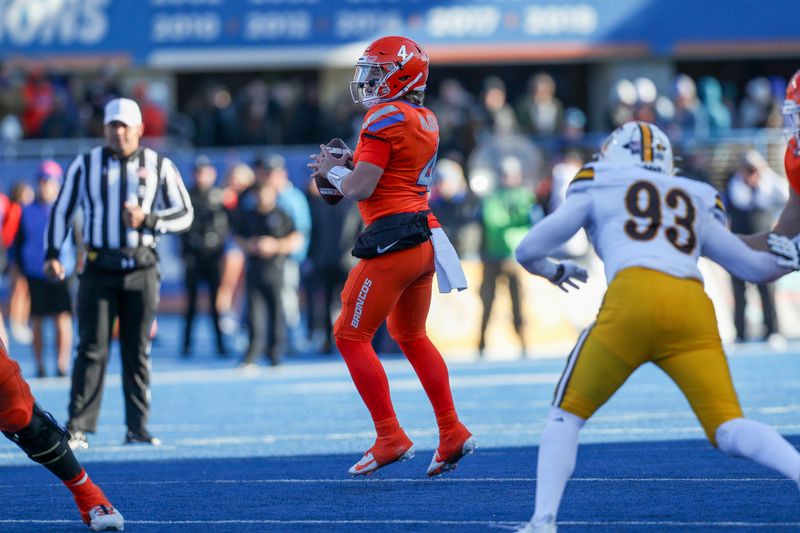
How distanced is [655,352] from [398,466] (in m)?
2.57

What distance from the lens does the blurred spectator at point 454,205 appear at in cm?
1534

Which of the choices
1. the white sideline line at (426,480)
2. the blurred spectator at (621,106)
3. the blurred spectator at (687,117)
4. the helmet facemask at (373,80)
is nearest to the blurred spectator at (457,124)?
the blurred spectator at (621,106)

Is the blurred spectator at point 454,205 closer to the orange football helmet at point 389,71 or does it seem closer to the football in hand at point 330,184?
the football in hand at point 330,184

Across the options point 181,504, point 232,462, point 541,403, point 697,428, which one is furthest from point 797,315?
point 181,504

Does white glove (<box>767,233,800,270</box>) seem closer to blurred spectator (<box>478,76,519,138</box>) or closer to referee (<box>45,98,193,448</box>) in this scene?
referee (<box>45,98,193,448</box>)

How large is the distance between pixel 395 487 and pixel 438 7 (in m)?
16.8

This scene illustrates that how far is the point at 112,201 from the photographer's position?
865cm

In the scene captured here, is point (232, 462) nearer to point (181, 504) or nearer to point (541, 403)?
point (181, 504)

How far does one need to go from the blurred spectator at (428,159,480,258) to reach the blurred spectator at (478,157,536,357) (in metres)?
0.35

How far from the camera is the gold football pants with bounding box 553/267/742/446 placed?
16.8ft

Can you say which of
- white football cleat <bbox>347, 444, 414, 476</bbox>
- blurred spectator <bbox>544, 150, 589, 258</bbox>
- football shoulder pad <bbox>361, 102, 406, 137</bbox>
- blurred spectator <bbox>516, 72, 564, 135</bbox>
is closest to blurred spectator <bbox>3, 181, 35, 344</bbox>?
blurred spectator <bbox>544, 150, 589, 258</bbox>

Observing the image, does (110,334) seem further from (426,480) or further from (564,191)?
(564,191)

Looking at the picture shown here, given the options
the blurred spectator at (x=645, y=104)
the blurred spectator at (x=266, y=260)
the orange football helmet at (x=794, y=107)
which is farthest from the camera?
the blurred spectator at (x=645, y=104)

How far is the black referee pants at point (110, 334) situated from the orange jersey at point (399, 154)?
2.34 metres
